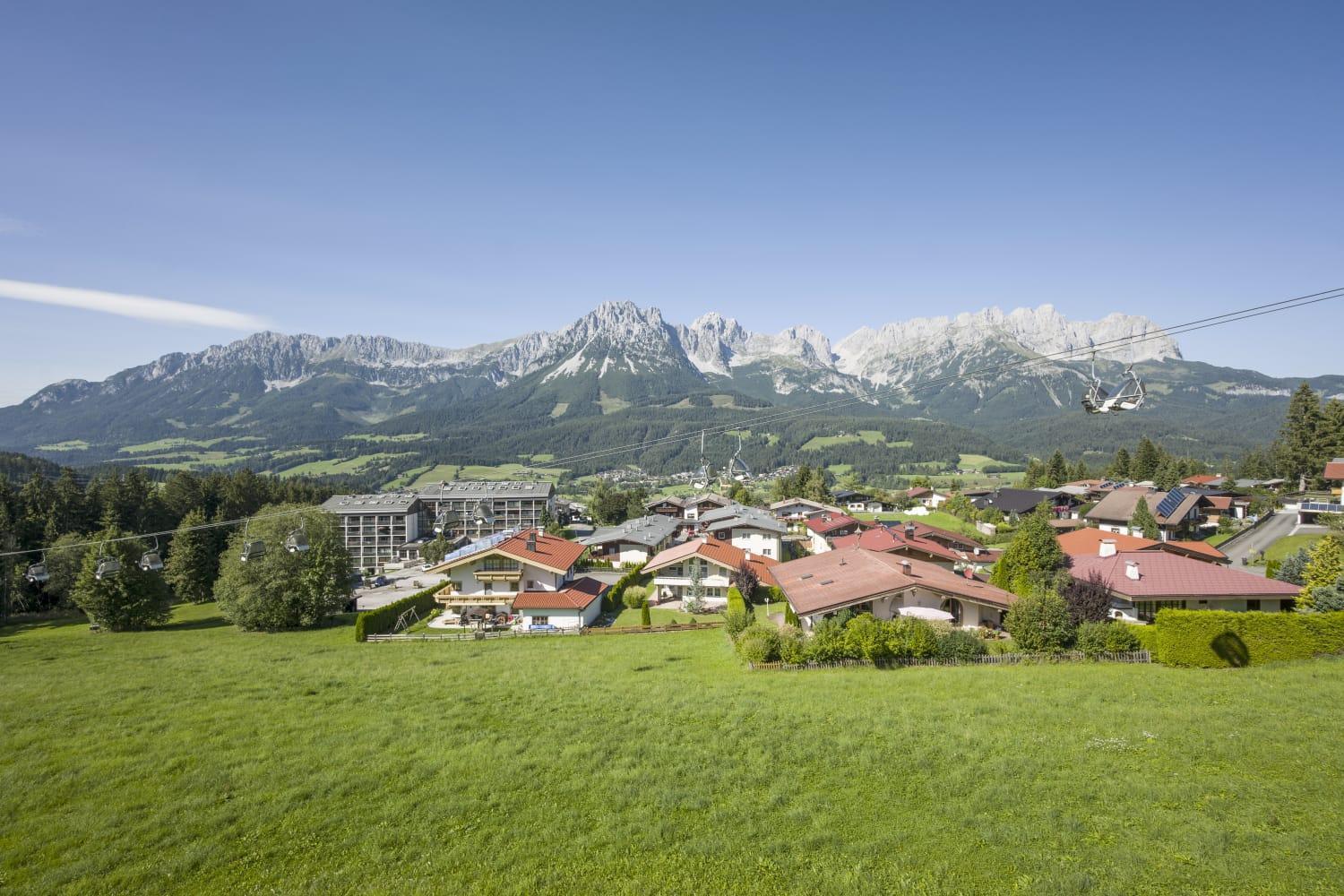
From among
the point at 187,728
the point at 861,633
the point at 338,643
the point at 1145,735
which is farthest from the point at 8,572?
the point at 1145,735

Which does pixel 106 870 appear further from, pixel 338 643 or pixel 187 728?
pixel 338 643

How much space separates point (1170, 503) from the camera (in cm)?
6281

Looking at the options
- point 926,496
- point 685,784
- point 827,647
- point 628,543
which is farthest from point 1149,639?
point 926,496

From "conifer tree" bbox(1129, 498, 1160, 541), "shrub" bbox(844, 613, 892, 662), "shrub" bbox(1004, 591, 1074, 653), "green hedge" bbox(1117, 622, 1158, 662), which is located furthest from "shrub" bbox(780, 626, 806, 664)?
"conifer tree" bbox(1129, 498, 1160, 541)

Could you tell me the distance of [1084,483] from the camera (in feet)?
307

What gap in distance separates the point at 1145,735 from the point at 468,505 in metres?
95.9

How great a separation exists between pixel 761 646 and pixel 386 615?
76.2 feet

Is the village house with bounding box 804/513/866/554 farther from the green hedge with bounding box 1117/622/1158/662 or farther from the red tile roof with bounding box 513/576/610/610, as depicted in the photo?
the green hedge with bounding box 1117/622/1158/662

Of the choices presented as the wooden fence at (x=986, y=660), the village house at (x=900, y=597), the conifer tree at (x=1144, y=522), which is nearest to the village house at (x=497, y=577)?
the village house at (x=900, y=597)

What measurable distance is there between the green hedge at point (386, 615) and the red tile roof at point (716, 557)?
51.4ft

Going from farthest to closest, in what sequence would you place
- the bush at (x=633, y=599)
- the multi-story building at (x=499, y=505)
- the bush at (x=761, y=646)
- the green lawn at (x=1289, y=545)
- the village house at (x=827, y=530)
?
the multi-story building at (x=499, y=505)
the village house at (x=827, y=530)
the green lawn at (x=1289, y=545)
the bush at (x=633, y=599)
the bush at (x=761, y=646)

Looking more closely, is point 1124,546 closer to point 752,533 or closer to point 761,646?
point 752,533

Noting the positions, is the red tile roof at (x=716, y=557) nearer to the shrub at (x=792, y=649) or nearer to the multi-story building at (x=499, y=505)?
the shrub at (x=792, y=649)

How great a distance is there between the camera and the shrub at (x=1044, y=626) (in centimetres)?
2208
